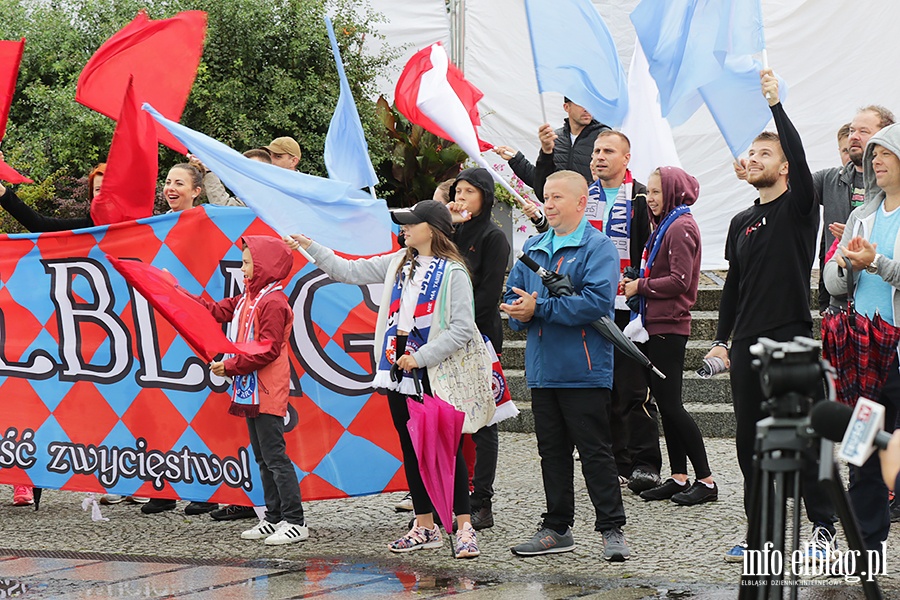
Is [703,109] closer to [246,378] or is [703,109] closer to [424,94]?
[424,94]

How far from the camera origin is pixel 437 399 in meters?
6.24

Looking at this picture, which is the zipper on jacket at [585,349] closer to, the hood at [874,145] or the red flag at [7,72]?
the hood at [874,145]

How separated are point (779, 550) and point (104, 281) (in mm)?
5239

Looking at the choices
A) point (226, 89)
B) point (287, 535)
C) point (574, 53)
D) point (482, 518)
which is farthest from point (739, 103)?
point (226, 89)

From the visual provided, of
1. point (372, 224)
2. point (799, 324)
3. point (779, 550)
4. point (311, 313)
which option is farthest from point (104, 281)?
point (779, 550)

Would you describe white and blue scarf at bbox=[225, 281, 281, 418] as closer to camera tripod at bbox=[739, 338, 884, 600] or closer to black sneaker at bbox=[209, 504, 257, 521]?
black sneaker at bbox=[209, 504, 257, 521]

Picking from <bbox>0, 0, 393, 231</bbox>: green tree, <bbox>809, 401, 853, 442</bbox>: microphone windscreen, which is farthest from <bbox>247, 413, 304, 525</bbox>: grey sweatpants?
<bbox>0, 0, 393, 231</bbox>: green tree

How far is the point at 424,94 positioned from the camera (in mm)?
7289

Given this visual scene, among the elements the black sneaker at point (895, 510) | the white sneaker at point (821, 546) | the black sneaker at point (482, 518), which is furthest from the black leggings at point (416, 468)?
the black sneaker at point (895, 510)

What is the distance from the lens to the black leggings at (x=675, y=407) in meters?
7.32

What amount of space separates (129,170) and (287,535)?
7.84 feet

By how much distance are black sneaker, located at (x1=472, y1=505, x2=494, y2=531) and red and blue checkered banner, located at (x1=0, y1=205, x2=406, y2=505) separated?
0.52 m

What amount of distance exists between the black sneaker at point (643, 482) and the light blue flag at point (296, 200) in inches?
91.3

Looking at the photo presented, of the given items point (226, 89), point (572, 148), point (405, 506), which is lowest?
point (405, 506)
